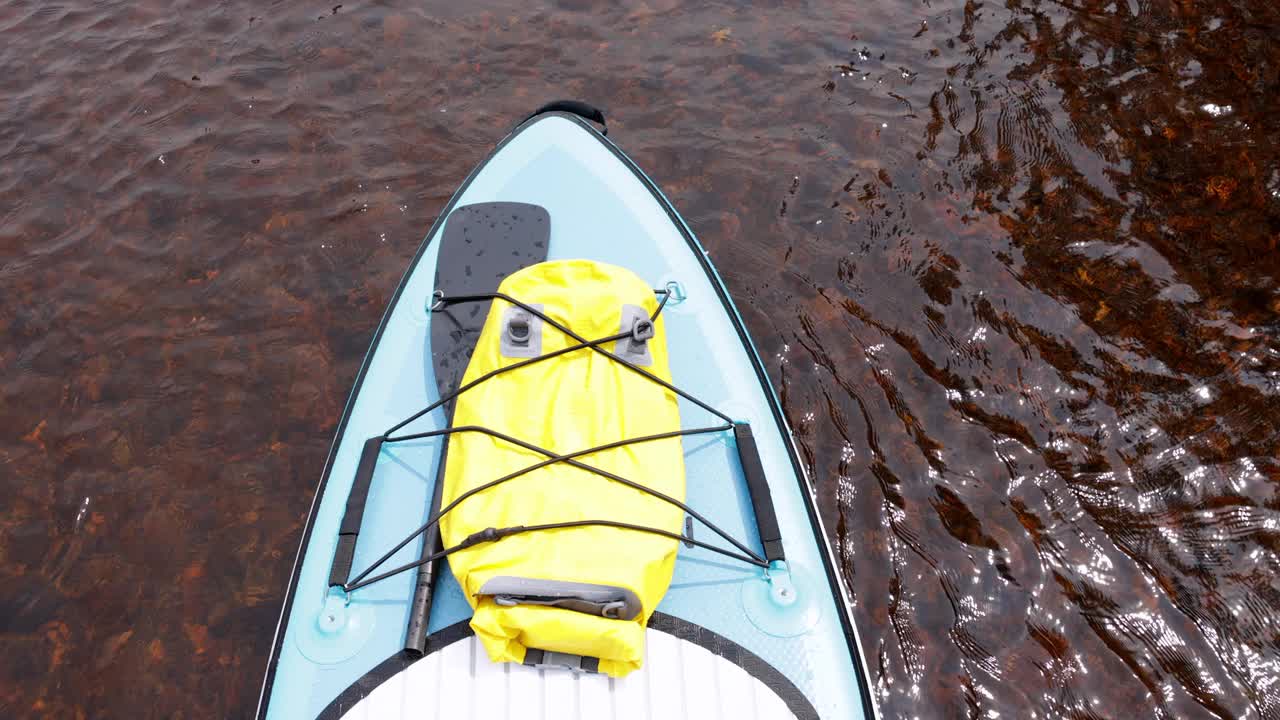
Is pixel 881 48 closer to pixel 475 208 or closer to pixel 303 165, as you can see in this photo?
pixel 475 208

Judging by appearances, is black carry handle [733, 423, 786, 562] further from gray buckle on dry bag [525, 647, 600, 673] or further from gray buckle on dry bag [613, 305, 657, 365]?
gray buckle on dry bag [525, 647, 600, 673]

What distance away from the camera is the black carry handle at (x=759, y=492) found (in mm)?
2648

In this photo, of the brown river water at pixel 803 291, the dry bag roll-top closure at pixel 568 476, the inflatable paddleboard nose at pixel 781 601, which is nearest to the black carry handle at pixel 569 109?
the brown river water at pixel 803 291

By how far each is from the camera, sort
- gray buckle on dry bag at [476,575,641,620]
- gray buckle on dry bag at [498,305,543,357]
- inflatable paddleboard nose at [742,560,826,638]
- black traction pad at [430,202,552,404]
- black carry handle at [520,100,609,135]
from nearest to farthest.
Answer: gray buckle on dry bag at [476,575,641,620] < inflatable paddleboard nose at [742,560,826,638] < gray buckle on dry bag at [498,305,543,357] < black traction pad at [430,202,552,404] < black carry handle at [520,100,609,135]

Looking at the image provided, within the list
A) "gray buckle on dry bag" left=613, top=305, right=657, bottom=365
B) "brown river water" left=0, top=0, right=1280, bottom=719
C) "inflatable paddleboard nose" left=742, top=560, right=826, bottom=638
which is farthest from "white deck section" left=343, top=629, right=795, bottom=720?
"brown river water" left=0, top=0, right=1280, bottom=719

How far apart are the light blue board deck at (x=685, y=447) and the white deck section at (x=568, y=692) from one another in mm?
122

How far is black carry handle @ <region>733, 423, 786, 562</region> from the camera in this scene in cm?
265

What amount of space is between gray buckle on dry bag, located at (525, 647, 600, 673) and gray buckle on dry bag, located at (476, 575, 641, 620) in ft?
0.67

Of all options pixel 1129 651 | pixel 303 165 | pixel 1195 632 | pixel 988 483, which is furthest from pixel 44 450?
pixel 1195 632

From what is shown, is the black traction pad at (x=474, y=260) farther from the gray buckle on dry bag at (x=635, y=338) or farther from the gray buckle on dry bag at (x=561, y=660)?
the gray buckle on dry bag at (x=561, y=660)

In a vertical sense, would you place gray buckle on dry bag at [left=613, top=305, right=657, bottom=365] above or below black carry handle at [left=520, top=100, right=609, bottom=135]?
below

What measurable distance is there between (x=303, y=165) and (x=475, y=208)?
2007mm

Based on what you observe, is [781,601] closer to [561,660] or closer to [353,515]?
[561,660]

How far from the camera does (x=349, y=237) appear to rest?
4.66m
